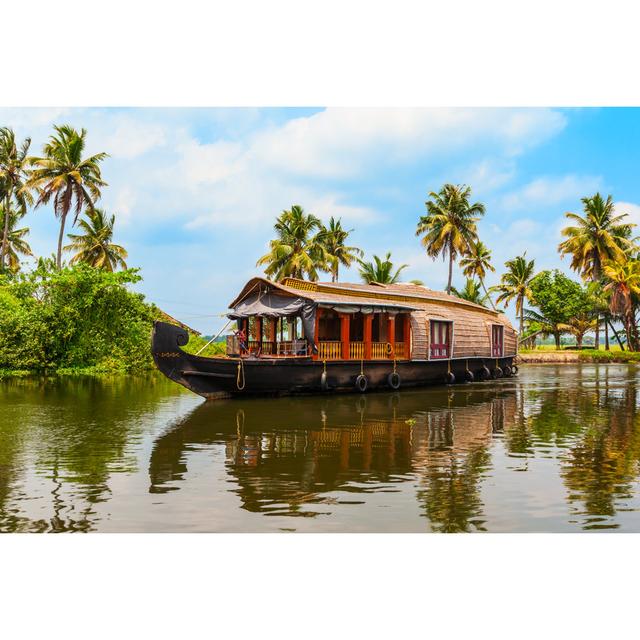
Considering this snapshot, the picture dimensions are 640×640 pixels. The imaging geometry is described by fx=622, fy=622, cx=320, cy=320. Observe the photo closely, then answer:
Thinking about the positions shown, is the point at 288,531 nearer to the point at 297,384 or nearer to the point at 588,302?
the point at 297,384

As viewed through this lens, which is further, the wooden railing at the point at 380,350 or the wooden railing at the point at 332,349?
the wooden railing at the point at 380,350

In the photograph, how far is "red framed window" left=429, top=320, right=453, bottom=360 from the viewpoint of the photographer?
20.9m

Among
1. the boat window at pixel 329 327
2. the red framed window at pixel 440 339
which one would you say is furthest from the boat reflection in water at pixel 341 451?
the boat window at pixel 329 327

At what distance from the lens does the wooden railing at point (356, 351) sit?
18578 mm

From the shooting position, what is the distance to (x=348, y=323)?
18.4 metres

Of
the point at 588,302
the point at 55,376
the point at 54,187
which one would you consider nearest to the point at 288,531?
the point at 55,376

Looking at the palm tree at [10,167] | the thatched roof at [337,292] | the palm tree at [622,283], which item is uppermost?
the palm tree at [10,167]

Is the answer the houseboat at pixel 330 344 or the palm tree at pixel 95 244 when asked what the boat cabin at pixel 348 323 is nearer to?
the houseboat at pixel 330 344

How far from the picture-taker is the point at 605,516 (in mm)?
6199

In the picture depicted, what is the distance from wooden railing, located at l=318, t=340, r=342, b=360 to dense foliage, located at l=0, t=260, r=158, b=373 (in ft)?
43.9

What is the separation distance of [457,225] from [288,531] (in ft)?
129

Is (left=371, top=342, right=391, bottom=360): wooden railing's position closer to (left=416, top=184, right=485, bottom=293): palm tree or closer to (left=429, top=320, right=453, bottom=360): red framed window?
(left=429, top=320, right=453, bottom=360): red framed window

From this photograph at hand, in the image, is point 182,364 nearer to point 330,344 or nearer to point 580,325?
point 330,344

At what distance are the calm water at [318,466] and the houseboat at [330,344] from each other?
98 centimetres
